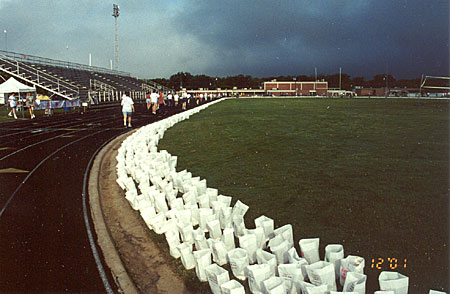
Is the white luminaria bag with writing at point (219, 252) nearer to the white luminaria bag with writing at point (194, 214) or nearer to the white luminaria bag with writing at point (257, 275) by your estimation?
the white luminaria bag with writing at point (257, 275)

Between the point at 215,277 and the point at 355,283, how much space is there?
1219mm

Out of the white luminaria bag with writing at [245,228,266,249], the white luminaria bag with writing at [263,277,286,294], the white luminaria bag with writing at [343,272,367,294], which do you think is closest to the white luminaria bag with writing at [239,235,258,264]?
the white luminaria bag with writing at [245,228,266,249]

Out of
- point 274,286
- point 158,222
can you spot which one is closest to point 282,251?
point 274,286

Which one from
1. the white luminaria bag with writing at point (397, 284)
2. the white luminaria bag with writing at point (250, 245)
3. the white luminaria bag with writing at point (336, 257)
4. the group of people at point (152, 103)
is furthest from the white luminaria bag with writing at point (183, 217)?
the group of people at point (152, 103)

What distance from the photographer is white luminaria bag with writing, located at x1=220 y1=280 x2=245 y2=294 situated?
3.00m

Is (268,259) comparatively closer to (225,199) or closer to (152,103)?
(225,199)

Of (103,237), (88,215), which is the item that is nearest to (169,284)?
(103,237)

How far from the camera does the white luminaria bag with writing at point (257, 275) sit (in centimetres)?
314

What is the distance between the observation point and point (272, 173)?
743 cm

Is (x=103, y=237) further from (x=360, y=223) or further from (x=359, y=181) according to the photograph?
(x=359, y=181)

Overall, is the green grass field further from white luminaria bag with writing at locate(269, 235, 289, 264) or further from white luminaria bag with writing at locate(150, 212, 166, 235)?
white luminaria bag with writing at locate(150, 212, 166, 235)

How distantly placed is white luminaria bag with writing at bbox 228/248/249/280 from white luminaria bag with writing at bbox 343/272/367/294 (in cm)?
102

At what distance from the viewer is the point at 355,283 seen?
9.40ft

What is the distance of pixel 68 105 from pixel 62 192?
2780cm
